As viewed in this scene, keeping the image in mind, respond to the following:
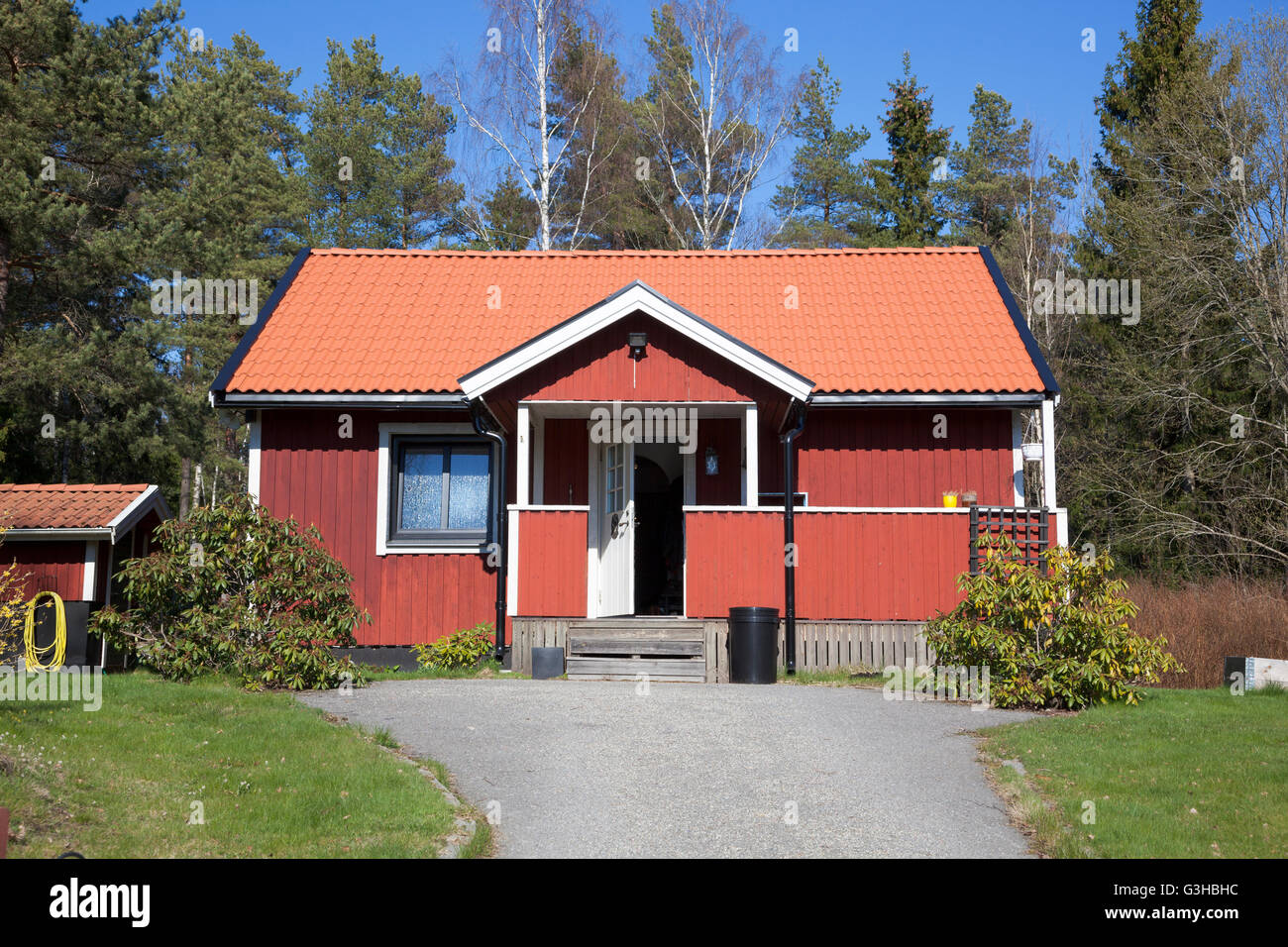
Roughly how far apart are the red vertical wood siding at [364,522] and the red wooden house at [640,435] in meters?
→ 0.03

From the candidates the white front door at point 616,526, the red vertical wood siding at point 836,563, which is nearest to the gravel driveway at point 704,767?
the red vertical wood siding at point 836,563

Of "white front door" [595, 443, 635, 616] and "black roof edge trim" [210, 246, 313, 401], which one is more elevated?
"black roof edge trim" [210, 246, 313, 401]

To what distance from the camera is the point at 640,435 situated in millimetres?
14414

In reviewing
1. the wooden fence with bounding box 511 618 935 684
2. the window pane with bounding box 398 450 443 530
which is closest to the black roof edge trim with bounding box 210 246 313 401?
the window pane with bounding box 398 450 443 530

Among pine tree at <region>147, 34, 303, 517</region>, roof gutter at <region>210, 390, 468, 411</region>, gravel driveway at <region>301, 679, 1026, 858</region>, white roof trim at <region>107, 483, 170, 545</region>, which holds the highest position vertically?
pine tree at <region>147, 34, 303, 517</region>

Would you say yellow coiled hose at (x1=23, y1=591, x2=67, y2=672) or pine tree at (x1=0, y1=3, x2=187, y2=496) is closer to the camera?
yellow coiled hose at (x1=23, y1=591, x2=67, y2=672)

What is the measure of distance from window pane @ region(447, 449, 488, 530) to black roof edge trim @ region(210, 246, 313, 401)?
301cm

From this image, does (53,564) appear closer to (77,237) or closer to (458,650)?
(458,650)

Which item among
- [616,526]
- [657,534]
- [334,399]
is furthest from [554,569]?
[657,534]

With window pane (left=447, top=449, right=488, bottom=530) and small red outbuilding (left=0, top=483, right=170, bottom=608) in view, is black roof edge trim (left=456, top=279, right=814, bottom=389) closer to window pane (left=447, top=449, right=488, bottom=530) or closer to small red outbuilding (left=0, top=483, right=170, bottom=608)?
window pane (left=447, top=449, right=488, bottom=530)

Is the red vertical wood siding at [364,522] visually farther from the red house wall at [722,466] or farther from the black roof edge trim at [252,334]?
the red house wall at [722,466]

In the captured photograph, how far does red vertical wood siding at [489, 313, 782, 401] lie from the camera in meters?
13.6

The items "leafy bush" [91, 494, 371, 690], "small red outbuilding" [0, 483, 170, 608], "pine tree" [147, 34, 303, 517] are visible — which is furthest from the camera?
"pine tree" [147, 34, 303, 517]
